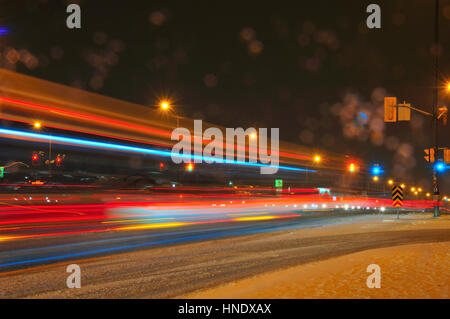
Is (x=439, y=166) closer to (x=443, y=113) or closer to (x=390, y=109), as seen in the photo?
(x=443, y=113)

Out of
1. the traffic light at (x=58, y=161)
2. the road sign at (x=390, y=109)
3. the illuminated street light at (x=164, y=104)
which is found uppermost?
the illuminated street light at (x=164, y=104)

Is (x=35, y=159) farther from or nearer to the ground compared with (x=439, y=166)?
farther from the ground

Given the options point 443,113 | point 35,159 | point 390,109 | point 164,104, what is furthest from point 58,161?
point 443,113

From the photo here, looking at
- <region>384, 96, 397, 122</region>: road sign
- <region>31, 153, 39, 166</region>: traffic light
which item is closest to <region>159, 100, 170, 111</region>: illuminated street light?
<region>31, 153, 39, 166</region>: traffic light

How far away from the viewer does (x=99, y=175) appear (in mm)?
26531

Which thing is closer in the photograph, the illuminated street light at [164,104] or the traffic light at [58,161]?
the illuminated street light at [164,104]

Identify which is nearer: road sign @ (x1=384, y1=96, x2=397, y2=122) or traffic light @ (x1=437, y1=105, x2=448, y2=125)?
road sign @ (x1=384, y1=96, x2=397, y2=122)

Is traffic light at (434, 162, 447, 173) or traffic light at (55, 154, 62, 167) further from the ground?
traffic light at (55, 154, 62, 167)

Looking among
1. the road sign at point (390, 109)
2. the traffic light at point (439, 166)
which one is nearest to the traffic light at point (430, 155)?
the traffic light at point (439, 166)

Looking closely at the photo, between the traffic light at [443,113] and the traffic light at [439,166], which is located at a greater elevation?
the traffic light at [443,113]

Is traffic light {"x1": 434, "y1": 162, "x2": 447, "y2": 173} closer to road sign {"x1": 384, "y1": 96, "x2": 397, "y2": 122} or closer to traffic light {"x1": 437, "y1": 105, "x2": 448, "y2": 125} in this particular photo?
traffic light {"x1": 437, "y1": 105, "x2": 448, "y2": 125}

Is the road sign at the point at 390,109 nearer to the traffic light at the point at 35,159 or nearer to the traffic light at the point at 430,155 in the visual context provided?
the traffic light at the point at 430,155

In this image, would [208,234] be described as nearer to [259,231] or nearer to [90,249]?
[259,231]
